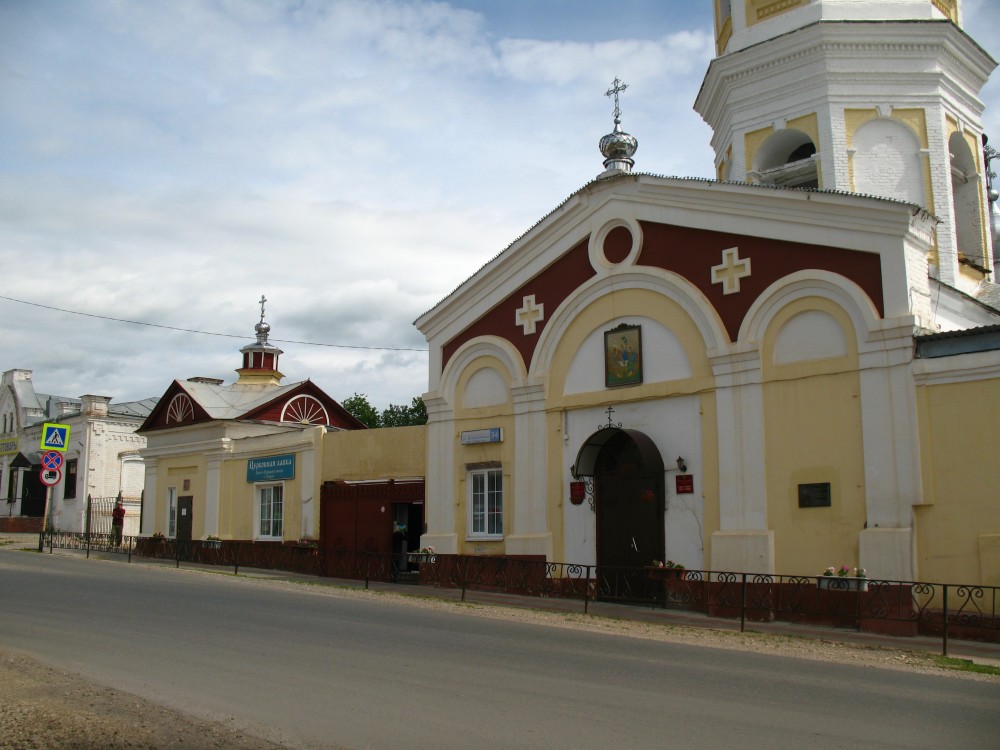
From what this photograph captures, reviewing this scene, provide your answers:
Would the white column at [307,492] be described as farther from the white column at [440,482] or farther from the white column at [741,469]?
the white column at [741,469]

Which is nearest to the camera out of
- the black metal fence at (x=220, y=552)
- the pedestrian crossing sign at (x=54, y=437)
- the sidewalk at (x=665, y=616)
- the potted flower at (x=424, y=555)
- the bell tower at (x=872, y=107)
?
the sidewalk at (x=665, y=616)

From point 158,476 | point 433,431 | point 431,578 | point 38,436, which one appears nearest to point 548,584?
point 431,578

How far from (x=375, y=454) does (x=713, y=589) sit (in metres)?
10.2

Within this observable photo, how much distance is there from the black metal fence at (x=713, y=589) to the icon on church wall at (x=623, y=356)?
352 cm

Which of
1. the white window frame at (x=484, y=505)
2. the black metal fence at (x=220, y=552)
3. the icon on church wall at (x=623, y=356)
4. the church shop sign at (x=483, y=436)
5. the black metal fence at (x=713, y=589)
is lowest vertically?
the black metal fence at (x=713, y=589)

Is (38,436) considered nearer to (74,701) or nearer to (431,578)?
(431,578)

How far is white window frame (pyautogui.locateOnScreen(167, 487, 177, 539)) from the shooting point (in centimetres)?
2994

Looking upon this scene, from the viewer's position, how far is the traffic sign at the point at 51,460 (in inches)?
1008

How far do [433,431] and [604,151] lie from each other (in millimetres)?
7034

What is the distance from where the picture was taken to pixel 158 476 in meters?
31.0

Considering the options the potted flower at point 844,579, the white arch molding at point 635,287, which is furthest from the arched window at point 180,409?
the potted flower at point 844,579

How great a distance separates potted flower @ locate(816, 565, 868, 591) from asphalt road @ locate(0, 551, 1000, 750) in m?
3.07

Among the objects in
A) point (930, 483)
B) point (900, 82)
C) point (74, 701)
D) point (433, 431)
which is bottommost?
point (74, 701)

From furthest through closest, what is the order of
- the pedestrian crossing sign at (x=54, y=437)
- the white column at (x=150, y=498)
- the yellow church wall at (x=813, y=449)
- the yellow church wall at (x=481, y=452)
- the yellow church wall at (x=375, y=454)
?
1. the white column at (x=150, y=498)
2. the pedestrian crossing sign at (x=54, y=437)
3. the yellow church wall at (x=375, y=454)
4. the yellow church wall at (x=481, y=452)
5. the yellow church wall at (x=813, y=449)
